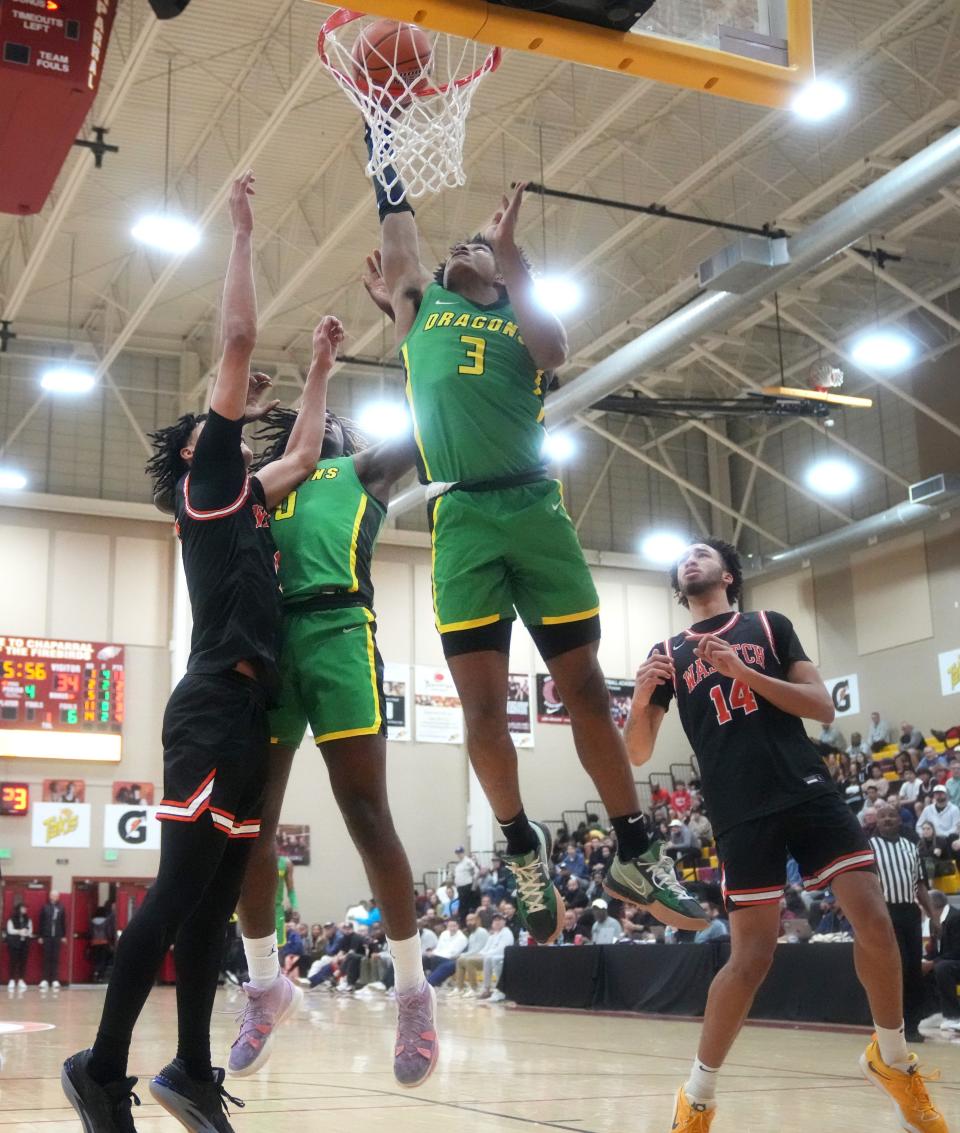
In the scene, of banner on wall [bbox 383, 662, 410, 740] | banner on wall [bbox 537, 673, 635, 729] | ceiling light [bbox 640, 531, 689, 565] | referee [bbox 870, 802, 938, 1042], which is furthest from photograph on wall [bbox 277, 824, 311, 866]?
referee [bbox 870, 802, 938, 1042]

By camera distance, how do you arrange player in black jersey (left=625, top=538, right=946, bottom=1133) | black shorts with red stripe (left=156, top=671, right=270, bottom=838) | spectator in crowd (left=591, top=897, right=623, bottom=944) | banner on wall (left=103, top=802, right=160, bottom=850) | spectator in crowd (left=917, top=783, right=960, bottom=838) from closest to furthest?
black shorts with red stripe (left=156, top=671, right=270, bottom=838) → player in black jersey (left=625, top=538, right=946, bottom=1133) → spectator in crowd (left=591, top=897, right=623, bottom=944) → spectator in crowd (left=917, top=783, right=960, bottom=838) → banner on wall (left=103, top=802, right=160, bottom=850)

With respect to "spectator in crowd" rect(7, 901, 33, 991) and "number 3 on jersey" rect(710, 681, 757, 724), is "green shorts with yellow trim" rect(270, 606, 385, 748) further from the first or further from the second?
"spectator in crowd" rect(7, 901, 33, 991)

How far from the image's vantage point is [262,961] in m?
4.91

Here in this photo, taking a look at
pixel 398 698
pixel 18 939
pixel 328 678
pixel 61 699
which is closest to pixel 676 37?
pixel 328 678

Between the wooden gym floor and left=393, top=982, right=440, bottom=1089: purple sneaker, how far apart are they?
2.12 ft

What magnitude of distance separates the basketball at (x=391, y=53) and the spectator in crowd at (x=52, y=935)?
22.2 metres

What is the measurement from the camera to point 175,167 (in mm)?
21516

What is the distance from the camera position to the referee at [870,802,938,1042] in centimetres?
995

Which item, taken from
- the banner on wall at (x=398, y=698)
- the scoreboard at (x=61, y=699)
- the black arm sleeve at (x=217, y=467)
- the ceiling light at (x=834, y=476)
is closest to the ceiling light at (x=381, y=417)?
the banner on wall at (x=398, y=698)

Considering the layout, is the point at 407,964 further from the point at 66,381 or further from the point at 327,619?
the point at 66,381

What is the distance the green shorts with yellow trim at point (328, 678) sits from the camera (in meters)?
4.58

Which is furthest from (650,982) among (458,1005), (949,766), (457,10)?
(457,10)

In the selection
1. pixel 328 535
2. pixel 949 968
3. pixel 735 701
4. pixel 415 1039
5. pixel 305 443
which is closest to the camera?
pixel 415 1039

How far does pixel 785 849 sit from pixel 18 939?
22.5m
